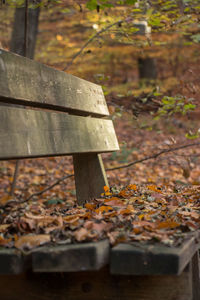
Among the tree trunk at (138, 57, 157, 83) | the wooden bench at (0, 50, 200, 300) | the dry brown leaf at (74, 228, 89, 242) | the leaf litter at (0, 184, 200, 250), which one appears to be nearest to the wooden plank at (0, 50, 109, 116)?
the wooden bench at (0, 50, 200, 300)

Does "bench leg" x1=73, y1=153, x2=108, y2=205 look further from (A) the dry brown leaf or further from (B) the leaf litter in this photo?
(A) the dry brown leaf

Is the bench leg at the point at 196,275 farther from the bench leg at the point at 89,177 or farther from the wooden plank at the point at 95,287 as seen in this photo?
the bench leg at the point at 89,177

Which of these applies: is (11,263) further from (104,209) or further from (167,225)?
(104,209)

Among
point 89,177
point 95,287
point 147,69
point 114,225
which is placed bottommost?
point 147,69

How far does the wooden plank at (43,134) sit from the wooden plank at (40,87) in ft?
0.30

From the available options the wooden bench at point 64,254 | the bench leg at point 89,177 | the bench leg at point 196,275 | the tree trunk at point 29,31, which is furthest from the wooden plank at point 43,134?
the tree trunk at point 29,31

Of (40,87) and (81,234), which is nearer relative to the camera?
(81,234)

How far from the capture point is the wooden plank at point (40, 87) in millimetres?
1953

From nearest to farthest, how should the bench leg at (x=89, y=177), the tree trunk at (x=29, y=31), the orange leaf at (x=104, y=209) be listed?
the orange leaf at (x=104, y=209), the bench leg at (x=89, y=177), the tree trunk at (x=29, y=31)

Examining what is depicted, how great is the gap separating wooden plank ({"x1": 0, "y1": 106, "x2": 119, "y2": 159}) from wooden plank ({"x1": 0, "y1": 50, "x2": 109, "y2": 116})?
9 centimetres

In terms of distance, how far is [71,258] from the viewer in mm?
1383

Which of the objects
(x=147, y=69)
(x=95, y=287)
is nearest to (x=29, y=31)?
(x=95, y=287)

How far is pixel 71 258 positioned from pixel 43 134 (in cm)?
87

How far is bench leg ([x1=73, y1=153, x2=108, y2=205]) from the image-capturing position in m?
2.98
